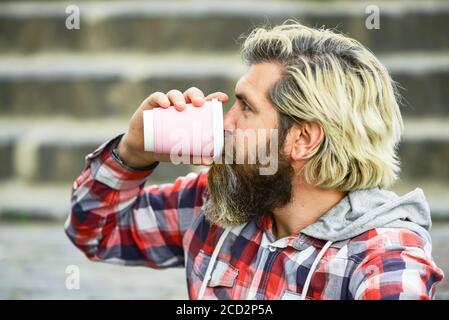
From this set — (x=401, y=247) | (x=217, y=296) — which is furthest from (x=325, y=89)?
(x=217, y=296)

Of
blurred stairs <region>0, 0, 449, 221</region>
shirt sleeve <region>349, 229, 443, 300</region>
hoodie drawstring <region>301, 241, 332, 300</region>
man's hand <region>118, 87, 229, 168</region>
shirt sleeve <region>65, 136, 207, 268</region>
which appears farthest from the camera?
blurred stairs <region>0, 0, 449, 221</region>

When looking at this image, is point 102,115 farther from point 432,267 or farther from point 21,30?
point 432,267

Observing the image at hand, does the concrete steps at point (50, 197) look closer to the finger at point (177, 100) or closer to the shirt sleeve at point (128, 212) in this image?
the shirt sleeve at point (128, 212)

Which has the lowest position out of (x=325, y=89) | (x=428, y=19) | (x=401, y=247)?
(x=401, y=247)

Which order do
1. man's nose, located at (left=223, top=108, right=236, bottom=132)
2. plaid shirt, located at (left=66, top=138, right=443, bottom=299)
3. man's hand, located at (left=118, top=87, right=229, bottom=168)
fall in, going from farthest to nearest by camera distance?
man's nose, located at (left=223, top=108, right=236, bottom=132) → man's hand, located at (left=118, top=87, right=229, bottom=168) → plaid shirt, located at (left=66, top=138, right=443, bottom=299)

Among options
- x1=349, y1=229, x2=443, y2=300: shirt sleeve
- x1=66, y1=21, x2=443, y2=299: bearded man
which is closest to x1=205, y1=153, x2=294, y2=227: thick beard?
x1=66, y1=21, x2=443, y2=299: bearded man

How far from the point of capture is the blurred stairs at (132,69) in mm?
6582

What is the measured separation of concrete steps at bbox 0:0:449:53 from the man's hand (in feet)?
13.8

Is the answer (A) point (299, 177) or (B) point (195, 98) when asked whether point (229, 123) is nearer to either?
(B) point (195, 98)

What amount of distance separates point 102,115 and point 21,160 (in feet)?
2.57

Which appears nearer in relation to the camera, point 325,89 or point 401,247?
point 401,247

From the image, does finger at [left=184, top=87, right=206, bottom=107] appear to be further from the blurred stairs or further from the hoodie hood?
the blurred stairs

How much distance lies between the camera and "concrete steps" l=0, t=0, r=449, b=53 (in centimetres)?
694
